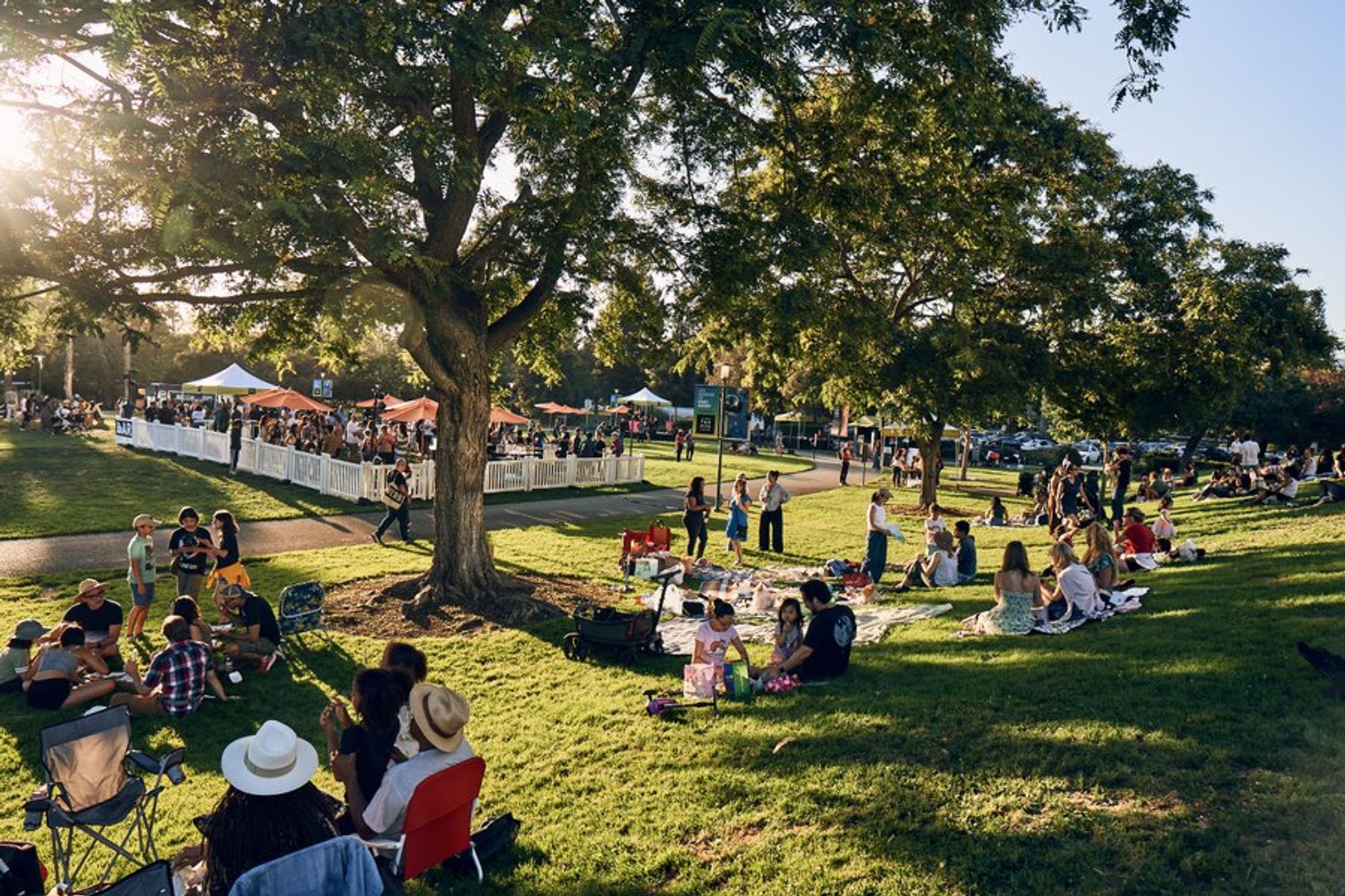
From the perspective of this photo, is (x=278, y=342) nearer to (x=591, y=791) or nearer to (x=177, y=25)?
(x=177, y=25)

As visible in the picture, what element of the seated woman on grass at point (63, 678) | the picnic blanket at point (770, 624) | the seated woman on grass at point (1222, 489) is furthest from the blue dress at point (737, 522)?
the seated woman on grass at point (1222, 489)

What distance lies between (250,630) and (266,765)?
19.0 ft

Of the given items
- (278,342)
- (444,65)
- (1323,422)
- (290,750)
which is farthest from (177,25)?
(1323,422)

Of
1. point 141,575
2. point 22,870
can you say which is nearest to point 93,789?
point 22,870

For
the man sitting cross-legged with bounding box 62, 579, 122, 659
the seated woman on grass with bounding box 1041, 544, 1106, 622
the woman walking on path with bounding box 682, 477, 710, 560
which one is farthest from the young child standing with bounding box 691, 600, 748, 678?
the woman walking on path with bounding box 682, 477, 710, 560

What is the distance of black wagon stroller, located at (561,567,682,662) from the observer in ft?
29.9

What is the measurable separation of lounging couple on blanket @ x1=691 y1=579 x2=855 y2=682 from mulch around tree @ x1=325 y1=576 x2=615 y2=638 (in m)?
3.73

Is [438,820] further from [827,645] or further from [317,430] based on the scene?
[317,430]

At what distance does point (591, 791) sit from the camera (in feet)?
19.8

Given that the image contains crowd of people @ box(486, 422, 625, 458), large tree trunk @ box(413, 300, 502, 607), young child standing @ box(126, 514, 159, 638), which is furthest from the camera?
crowd of people @ box(486, 422, 625, 458)

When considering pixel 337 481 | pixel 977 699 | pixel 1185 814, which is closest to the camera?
pixel 1185 814

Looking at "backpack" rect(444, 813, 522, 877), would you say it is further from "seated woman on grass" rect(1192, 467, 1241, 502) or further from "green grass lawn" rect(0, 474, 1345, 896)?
"seated woman on grass" rect(1192, 467, 1241, 502)

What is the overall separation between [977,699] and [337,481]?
17.5 meters

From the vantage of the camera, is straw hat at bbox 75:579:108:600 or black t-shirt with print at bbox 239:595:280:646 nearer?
straw hat at bbox 75:579:108:600
